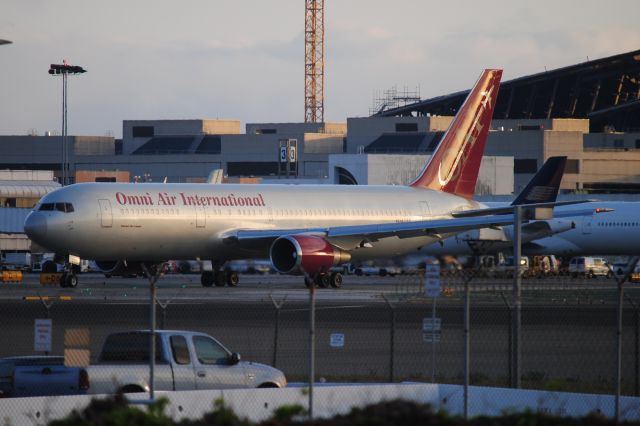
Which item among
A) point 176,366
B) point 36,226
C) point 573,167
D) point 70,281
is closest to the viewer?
point 176,366

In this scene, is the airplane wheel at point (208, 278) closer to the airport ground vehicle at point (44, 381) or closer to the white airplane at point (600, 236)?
the white airplane at point (600, 236)

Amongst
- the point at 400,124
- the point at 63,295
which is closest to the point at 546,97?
the point at 400,124

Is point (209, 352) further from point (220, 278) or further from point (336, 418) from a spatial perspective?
point (220, 278)

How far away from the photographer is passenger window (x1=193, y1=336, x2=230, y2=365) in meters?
19.6

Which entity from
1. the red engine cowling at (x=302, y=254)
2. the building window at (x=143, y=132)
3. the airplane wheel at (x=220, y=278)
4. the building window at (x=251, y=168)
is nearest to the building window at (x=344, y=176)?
the building window at (x=251, y=168)

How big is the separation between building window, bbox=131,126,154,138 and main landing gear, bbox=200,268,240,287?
321ft

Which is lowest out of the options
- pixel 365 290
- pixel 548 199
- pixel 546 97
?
pixel 365 290

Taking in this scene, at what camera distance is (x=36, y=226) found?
1823 inches

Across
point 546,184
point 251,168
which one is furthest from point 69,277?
point 251,168

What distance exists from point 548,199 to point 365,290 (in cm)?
1132

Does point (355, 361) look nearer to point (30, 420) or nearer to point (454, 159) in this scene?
point (30, 420)

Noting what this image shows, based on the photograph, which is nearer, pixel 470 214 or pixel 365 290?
pixel 365 290

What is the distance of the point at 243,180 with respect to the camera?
12144 cm

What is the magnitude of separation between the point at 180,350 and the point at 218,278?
31706mm
